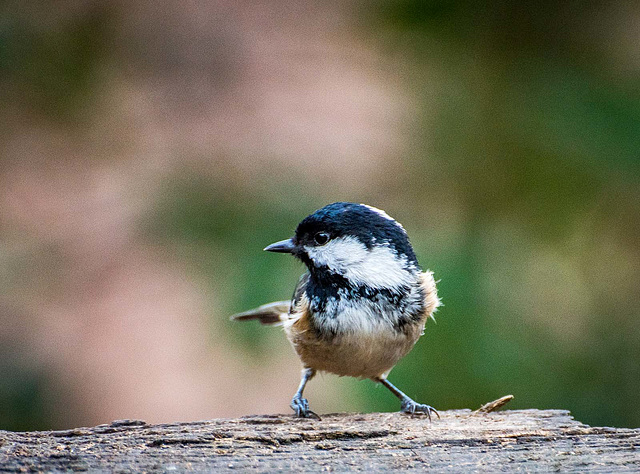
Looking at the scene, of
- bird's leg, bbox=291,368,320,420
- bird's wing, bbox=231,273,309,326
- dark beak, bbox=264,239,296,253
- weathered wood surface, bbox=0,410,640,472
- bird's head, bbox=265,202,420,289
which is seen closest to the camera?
weathered wood surface, bbox=0,410,640,472

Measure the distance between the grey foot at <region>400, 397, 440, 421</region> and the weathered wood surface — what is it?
0.41 m

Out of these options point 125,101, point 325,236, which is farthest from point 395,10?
point 125,101

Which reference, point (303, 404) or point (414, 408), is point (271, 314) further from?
point (414, 408)

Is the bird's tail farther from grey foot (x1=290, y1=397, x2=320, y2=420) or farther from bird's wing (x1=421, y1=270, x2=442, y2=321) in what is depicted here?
bird's wing (x1=421, y1=270, x2=442, y2=321)

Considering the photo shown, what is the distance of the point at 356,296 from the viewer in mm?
2508

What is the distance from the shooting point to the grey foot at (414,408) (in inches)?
99.7

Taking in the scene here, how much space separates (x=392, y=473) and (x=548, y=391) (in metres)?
1.38

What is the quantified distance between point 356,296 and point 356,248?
18cm

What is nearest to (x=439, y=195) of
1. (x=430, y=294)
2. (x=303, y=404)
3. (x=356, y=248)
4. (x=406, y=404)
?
(x=430, y=294)

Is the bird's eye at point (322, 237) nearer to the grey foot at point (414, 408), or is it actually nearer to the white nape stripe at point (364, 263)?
the white nape stripe at point (364, 263)

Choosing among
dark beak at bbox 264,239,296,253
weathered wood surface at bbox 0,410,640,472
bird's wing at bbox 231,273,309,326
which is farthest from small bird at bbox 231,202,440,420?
weathered wood surface at bbox 0,410,640,472

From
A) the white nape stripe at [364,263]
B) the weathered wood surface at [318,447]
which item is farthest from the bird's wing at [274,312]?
the weathered wood surface at [318,447]

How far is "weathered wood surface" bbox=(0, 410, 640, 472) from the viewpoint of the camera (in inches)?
67.8

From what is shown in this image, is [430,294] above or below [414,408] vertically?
above
